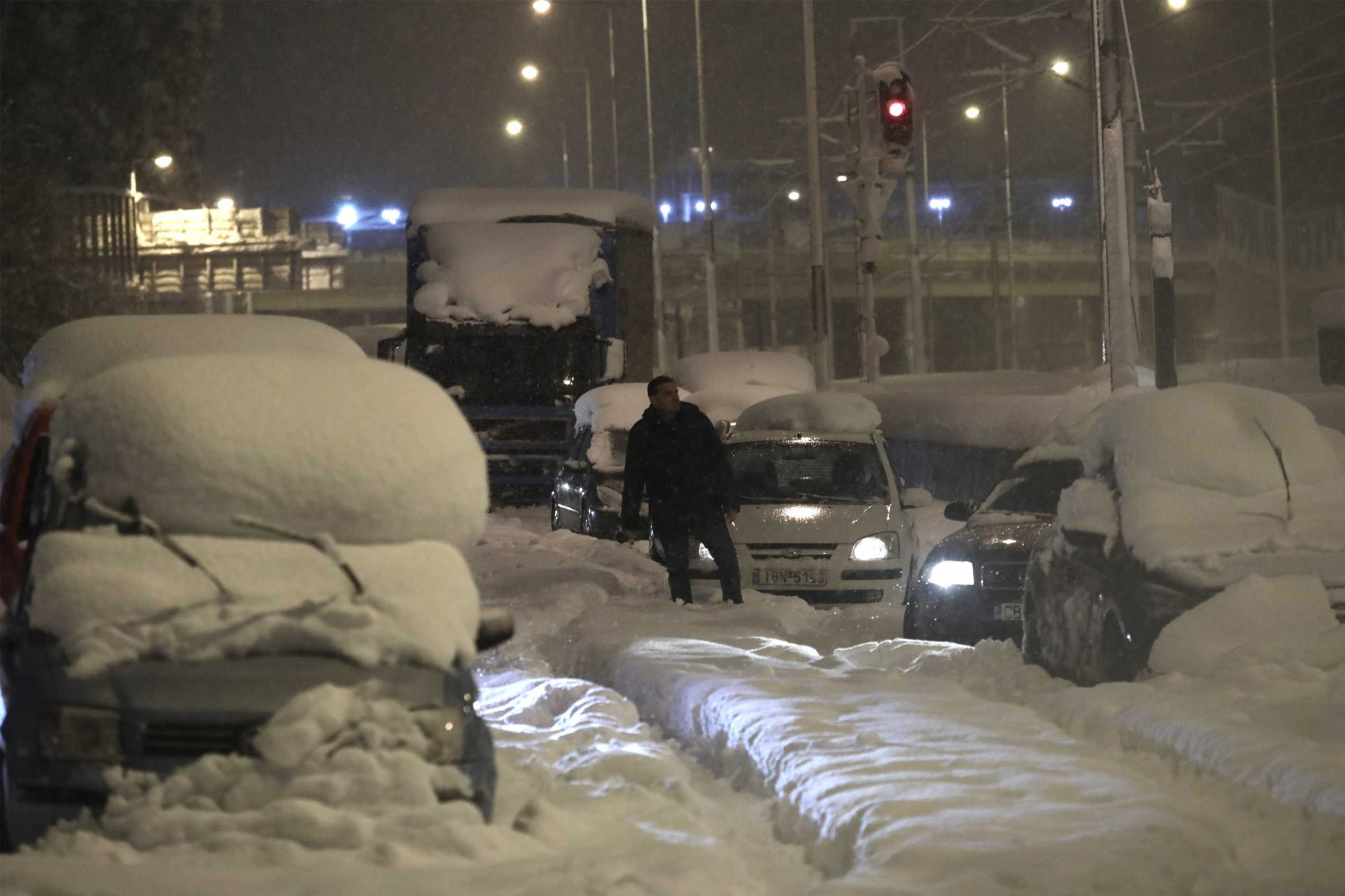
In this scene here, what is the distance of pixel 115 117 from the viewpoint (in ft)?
210

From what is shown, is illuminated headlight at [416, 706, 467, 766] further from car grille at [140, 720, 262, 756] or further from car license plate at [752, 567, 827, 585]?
car license plate at [752, 567, 827, 585]

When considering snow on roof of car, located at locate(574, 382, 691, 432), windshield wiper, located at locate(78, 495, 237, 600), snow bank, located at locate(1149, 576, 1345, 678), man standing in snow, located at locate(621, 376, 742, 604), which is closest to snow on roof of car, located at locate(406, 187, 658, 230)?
snow on roof of car, located at locate(574, 382, 691, 432)

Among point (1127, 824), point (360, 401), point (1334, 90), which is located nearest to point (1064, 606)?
point (1127, 824)

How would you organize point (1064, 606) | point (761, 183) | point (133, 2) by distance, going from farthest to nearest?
point (761, 183) → point (133, 2) → point (1064, 606)

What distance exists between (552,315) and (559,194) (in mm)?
1680

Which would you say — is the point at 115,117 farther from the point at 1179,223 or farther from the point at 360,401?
the point at 360,401

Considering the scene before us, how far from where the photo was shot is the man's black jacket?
12000mm

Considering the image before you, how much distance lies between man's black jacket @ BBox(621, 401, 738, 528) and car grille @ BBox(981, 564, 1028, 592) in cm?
203

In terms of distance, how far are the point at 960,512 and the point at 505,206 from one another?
13100mm

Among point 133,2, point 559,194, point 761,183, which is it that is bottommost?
point 559,194

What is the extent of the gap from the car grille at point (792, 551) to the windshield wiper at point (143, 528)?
26.1ft

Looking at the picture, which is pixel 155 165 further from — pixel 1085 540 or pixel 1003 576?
pixel 1085 540

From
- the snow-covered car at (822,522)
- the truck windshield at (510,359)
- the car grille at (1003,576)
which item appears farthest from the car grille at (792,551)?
the truck windshield at (510,359)

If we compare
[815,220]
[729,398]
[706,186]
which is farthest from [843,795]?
[706,186]
